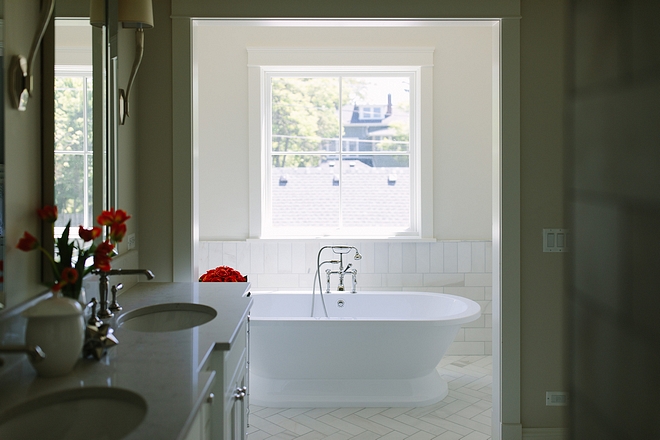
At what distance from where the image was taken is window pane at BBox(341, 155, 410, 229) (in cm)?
489

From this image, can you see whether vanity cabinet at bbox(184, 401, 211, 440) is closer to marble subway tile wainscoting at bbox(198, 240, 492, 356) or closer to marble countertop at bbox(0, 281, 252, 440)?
marble countertop at bbox(0, 281, 252, 440)

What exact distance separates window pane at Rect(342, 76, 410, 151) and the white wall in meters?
0.28

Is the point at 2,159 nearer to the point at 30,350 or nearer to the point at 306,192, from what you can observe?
the point at 30,350

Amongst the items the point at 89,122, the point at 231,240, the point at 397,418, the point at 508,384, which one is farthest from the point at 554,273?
the point at 231,240

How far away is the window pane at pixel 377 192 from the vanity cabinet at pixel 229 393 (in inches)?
103

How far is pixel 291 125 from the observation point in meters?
4.87

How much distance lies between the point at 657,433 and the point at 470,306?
3.88 metres

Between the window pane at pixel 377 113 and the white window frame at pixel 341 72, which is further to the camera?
the window pane at pixel 377 113

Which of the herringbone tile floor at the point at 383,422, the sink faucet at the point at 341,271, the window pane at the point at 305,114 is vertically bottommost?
the herringbone tile floor at the point at 383,422

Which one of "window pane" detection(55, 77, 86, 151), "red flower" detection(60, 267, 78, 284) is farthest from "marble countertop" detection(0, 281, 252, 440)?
"window pane" detection(55, 77, 86, 151)

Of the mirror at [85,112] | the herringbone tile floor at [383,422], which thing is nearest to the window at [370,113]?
the herringbone tile floor at [383,422]

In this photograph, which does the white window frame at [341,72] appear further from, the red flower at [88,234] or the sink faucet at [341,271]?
the red flower at [88,234]

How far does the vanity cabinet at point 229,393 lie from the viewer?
5.92 ft

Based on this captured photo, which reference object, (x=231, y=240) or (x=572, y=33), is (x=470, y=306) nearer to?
(x=231, y=240)
